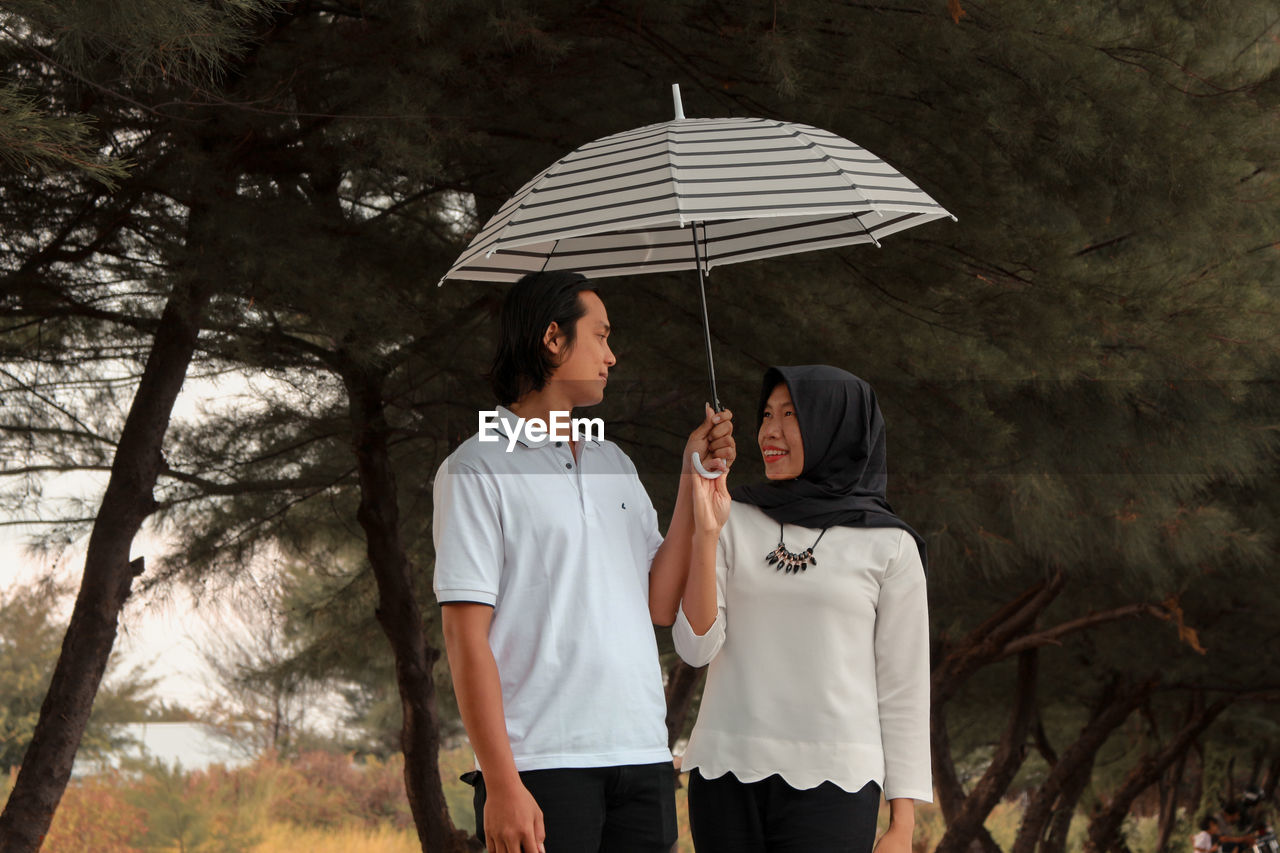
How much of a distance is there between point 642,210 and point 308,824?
491 inches

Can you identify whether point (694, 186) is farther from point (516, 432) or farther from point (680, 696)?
point (680, 696)

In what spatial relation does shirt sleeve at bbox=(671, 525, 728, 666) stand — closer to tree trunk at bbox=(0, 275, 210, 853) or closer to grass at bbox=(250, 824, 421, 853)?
tree trunk at bbox=(0, 275, 210, 853)

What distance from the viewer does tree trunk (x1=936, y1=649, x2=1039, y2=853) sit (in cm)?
1030

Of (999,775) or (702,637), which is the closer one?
(702,637)

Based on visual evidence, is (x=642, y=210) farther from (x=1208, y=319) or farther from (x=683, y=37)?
(x=1208, y=319)

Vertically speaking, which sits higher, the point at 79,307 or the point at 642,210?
the point at 79,307

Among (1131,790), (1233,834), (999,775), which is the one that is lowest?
(1233,834)

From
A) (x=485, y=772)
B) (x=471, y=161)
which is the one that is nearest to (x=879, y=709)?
(x=485, y=772)

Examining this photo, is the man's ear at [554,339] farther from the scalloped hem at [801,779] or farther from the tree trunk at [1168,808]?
the tree trunk at [1168,808]

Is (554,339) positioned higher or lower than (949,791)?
higher

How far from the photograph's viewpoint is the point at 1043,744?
46.3ft

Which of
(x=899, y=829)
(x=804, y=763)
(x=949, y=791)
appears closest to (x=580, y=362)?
(x=804, y=763)

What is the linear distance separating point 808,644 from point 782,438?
380 millimetres

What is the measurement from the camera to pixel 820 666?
228 centimetres
